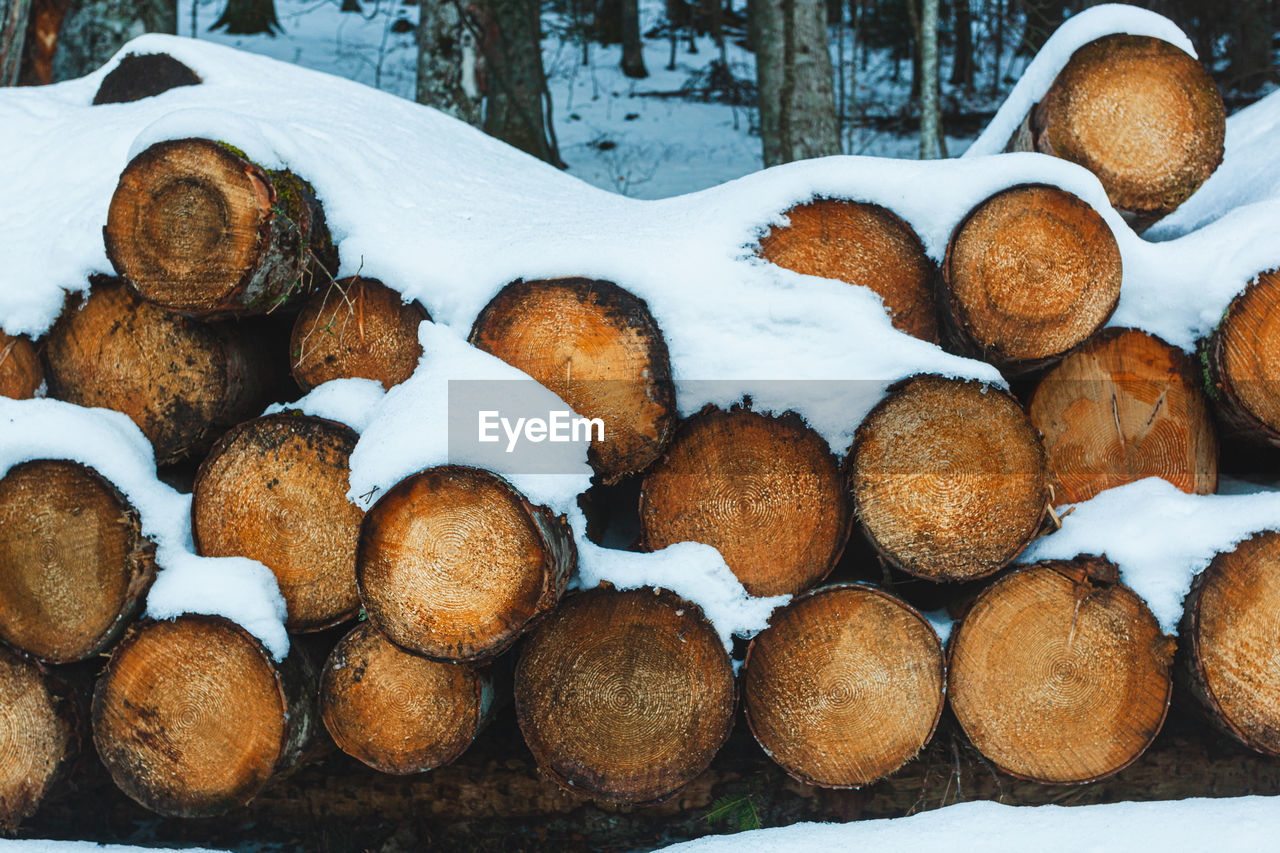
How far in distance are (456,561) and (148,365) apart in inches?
41.0

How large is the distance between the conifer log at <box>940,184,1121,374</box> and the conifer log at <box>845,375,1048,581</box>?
0.20 metres

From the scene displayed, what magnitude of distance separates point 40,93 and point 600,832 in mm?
3049

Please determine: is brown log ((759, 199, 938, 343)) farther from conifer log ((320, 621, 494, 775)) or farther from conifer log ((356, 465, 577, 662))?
conifer log ((320, 621, 494, 775))

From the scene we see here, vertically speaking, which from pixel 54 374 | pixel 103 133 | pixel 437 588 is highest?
pixel 103 133

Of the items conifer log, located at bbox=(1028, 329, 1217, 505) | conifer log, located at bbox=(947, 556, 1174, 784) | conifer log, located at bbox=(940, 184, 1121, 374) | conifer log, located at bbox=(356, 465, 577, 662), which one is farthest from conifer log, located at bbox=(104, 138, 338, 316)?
conifer log, located at bbox=(1028, 329, 1217, 505)

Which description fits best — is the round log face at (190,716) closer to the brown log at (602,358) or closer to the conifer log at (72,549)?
the conifer log at (72,549)

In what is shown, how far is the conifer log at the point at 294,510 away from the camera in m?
1.83

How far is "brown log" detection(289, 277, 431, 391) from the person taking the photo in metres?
1.98

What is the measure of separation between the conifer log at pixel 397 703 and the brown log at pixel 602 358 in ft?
1.80

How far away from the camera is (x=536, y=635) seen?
179 cm

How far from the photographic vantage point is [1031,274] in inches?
71.1

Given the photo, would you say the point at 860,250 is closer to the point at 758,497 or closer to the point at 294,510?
the point at 758,497

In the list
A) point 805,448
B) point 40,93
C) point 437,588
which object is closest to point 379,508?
point 437,588

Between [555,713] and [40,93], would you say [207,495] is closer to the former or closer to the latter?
[555,713]
